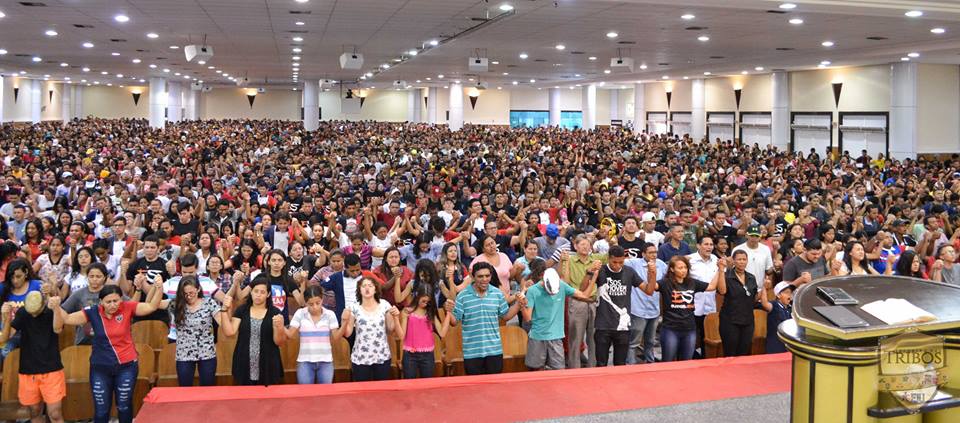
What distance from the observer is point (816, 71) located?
28.7 metres

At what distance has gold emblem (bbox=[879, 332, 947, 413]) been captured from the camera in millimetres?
3541

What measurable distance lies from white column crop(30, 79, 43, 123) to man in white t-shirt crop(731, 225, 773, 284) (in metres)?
46.7

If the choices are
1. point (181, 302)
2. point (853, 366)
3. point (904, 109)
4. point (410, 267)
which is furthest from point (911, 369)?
point (904, 109)

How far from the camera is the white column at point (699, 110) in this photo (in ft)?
119

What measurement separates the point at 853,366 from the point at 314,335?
4.06 meters

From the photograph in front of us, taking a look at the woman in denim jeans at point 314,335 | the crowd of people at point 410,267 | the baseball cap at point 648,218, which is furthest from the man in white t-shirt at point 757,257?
the woman in denim jeans at point 314,335

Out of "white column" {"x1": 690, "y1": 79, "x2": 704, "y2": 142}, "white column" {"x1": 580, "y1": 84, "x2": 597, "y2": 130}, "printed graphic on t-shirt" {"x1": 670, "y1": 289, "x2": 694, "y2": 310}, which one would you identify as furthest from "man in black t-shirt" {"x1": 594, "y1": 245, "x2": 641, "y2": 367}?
"white column" {"x1": 580, "y1": 84, "x2": 597, "y2": 130}

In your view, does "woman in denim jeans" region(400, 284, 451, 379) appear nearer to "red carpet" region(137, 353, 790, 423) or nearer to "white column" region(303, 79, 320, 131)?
"red carpet" region(137, 353, 790, 423)

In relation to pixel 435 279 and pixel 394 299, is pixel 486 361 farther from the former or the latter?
pixel 394 299

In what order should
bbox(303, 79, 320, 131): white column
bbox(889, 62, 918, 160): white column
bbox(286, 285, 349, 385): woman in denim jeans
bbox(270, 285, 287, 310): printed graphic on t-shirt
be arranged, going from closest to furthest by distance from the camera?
bbox(286, 285, 349, 385): woman in denim jeans, bbox(270, 285, 287, 310): printed graphic on t-shirt, bbox(889, 62, 918, 160): white column, bbox(303, 79, 320, 131): white column

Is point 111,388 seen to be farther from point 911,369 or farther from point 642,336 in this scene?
point 911,369

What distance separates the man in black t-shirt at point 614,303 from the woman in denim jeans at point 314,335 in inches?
96.4

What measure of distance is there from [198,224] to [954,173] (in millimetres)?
17496

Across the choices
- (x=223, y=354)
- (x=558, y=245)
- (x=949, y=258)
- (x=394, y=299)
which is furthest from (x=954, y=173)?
(x=223, y=354)
